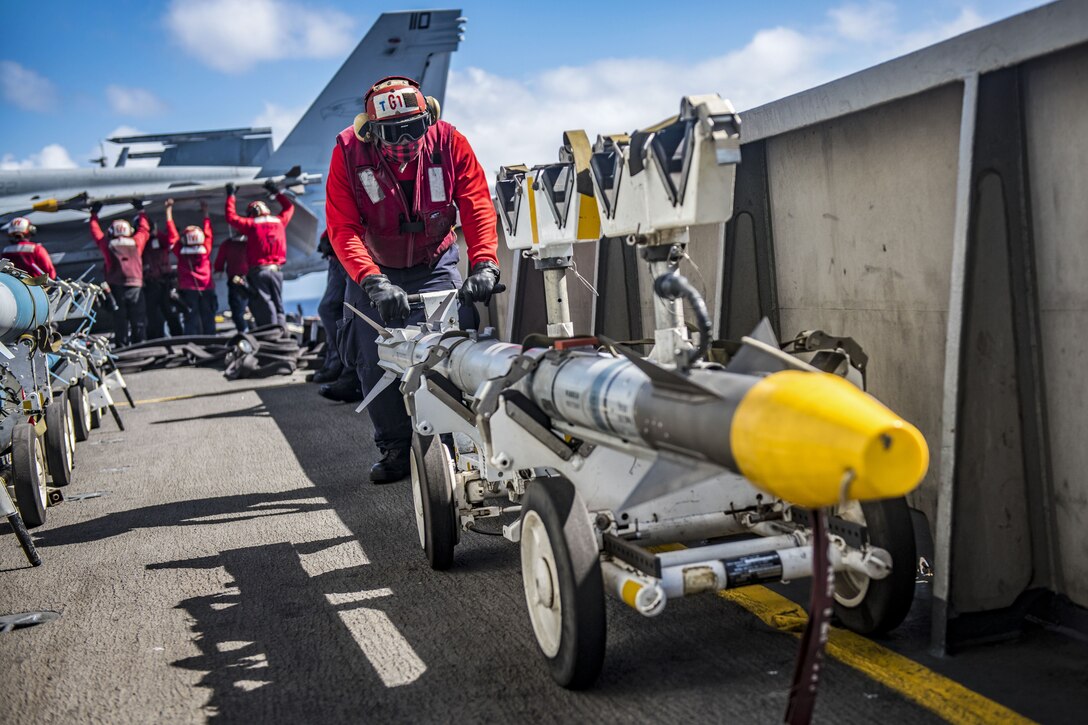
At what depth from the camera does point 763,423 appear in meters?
2.43

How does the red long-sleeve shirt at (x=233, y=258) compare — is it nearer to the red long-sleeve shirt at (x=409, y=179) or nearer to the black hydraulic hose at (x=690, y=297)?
the red long-sleeve shirt at (x=409, y=179)

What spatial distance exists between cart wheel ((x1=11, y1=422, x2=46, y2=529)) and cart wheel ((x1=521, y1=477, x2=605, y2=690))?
420 centimetres

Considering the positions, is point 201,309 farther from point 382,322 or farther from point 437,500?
point 437,500

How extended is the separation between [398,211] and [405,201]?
0.25ft

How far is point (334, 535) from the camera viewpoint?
5730 millimetres

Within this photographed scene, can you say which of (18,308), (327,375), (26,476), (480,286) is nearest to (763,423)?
(480,286)

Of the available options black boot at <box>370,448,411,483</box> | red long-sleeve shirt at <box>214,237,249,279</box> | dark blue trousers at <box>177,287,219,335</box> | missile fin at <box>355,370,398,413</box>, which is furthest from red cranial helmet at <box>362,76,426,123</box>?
dark blue trousers at <box>177,287,219,335</box>

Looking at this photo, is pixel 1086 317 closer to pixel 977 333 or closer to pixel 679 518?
pixel 977 333

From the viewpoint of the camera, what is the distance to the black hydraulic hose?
2.99 meters

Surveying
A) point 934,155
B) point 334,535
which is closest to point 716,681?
point 934,155

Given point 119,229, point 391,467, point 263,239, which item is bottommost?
point 391,467

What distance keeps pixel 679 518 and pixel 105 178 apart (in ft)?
93.1

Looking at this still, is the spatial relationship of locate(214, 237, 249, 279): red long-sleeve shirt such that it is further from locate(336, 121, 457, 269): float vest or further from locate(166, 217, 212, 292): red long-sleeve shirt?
locate(336, 121, 457, 269): float vest

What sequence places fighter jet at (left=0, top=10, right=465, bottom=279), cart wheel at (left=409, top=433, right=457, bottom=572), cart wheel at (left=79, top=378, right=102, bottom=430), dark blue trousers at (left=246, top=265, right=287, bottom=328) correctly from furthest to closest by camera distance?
fighter jet at (left=0, top=10, right=465, bottom=279) < dark blue trousers at (left=246, top=265, right=287, bottom=328) < cart wheel at (left=79, top=378, right=102, bottom=430) < cart wheel at (left=409, top=433, right=457, bottom=572)
